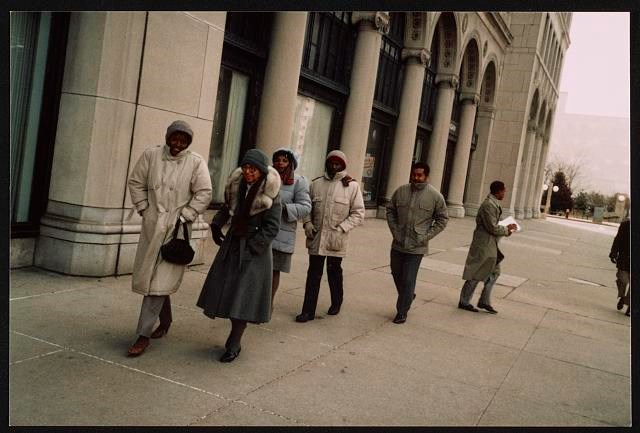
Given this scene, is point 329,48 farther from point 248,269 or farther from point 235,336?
point 235,336

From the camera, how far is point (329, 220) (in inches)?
243

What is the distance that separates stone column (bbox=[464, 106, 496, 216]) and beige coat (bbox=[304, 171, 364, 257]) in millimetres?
26033

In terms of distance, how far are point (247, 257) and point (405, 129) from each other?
1592cm

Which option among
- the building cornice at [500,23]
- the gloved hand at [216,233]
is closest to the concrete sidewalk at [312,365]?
the gloved hand at [216,233]

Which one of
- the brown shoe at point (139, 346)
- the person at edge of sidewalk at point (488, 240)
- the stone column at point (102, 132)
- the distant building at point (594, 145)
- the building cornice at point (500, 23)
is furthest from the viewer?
the distant building at point (594, 145)

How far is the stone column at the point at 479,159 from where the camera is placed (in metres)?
31.2

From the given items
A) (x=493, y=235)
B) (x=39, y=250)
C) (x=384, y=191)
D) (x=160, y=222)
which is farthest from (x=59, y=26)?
(x=384, y=191)

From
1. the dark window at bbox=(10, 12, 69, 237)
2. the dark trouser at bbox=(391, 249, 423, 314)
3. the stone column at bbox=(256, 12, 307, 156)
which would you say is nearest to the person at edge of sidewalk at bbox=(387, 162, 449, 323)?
the dark trouser at bbox=(391, 249, 423, 314)

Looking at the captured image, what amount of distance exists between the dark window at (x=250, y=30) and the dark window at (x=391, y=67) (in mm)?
6931

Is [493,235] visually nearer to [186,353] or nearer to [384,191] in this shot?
[186,353]

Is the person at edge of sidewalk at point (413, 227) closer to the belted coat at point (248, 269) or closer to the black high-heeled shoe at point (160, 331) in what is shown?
the belted coat at point (248, 269)

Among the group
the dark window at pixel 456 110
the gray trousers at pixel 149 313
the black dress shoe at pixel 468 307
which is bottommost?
the black dress shoe at pixel 468 307

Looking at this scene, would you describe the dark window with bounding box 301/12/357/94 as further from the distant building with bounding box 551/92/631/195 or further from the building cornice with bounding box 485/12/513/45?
the distant building with bounding box 551/92/631/195

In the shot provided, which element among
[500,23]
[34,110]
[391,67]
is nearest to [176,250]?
[34,110]
